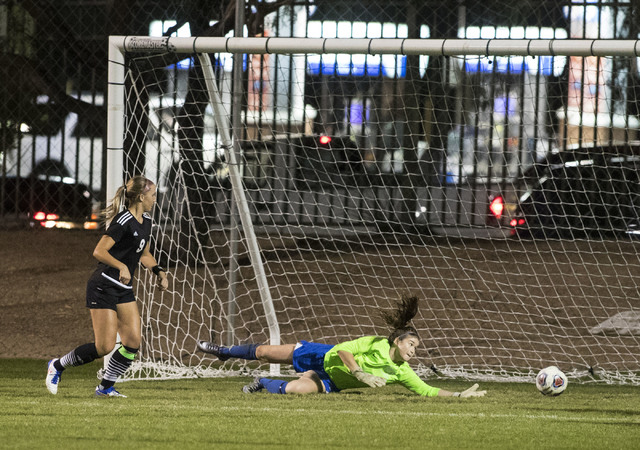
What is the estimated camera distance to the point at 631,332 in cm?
964

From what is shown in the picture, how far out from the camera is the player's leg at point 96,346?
6.21 meters

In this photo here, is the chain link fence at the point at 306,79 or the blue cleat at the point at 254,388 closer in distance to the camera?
the blue cleat at the point at 254,388

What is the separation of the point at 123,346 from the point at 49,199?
8623mm

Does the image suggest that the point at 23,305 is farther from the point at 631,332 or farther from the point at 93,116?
the point at 631,332

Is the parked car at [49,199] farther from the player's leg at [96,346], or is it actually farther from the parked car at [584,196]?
the player's leg at [96,346]

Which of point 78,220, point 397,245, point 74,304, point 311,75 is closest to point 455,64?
point 311,75

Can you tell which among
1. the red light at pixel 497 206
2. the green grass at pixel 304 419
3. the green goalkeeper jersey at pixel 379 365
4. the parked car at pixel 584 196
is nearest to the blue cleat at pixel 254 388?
the green grass at pixel 304 419

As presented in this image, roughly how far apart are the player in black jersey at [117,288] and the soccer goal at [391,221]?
1106mm

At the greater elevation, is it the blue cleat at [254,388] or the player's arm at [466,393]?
the player's arm at [466,393]

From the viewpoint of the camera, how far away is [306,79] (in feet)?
51.0

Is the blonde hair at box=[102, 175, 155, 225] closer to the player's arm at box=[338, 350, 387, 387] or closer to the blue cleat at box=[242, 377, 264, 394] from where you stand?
the blue cleat at box=[242, 377, 264, 394]

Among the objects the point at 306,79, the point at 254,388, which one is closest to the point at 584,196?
the point at 306,79

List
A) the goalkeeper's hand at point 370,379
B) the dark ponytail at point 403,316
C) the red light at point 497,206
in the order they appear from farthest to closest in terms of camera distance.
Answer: the red light at point 497,206, the dark ponytail at point 403,316, the goalkeeper's hand at point 370,379

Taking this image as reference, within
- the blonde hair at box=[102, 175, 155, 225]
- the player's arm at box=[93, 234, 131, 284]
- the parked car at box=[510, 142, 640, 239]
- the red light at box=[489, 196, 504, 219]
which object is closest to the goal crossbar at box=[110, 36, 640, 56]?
the blonde hair at box=[102, 175, 155, 225]
